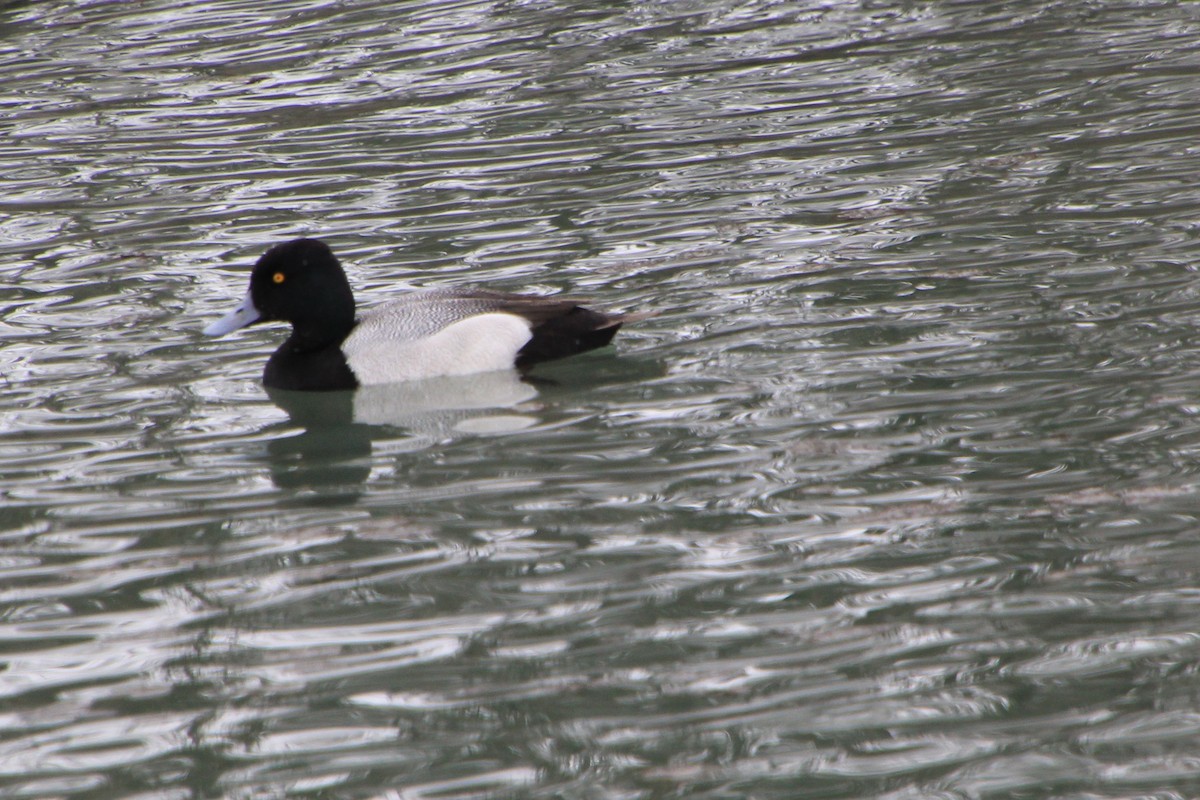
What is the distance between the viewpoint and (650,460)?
5930 millimetres

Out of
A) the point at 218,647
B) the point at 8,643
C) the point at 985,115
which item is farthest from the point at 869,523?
the point at 985,115

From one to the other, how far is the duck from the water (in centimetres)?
14

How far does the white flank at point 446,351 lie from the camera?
23.7 ft

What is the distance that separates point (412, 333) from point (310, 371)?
471mm

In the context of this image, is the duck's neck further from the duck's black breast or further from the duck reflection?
the duck reflection

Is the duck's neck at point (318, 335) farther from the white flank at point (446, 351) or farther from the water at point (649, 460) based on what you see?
the water at point (649, 460)

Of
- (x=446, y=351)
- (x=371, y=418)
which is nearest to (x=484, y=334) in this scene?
(x=446, y=351)

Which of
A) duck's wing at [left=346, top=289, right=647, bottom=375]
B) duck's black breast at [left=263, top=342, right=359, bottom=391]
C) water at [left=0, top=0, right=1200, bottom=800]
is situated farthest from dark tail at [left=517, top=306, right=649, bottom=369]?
duck's black breast at [left=263, top=342, right=359, bottom=391]

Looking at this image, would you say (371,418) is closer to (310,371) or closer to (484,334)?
(310,371)

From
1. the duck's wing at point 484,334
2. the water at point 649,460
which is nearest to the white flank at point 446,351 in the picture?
the duck's wing at point 484,334

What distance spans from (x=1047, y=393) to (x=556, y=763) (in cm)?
306

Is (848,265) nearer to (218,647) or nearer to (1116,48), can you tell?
(218,647)

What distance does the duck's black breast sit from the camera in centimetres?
724

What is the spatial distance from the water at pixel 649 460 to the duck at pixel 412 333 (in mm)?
142
